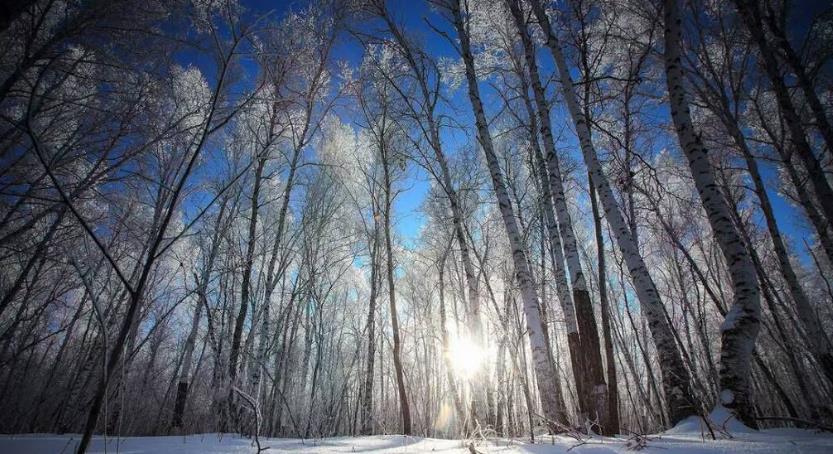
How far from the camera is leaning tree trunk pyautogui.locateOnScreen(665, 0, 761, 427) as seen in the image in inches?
113

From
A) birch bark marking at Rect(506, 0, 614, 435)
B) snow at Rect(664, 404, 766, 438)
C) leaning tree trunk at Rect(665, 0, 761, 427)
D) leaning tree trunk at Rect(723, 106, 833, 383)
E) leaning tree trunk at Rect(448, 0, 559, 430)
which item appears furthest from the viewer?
leaning tree trunk at Rect(723, 106, 833, 383)

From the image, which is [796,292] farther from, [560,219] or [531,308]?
[531,308]

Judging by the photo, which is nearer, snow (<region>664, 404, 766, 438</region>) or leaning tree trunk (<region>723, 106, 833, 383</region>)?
snow (<region>664, 404, 766, 438</region>)

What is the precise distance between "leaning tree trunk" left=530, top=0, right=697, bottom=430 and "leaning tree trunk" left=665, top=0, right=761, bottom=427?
13.9 inches

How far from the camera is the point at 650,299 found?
12.5 ft

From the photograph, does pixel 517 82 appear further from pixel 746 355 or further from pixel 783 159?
pixel 746 355

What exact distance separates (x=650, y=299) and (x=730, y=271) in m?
0.78

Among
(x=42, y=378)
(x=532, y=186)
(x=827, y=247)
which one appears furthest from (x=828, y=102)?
(x=42, y=378)

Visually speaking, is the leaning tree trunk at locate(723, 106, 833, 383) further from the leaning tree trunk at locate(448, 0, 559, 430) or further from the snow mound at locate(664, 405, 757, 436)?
the snow mound at locate(664, 405, 757, 436)

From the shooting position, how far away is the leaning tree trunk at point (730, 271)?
288 centimetres

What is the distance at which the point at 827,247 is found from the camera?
5.85 m

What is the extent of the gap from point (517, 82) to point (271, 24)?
788 cm

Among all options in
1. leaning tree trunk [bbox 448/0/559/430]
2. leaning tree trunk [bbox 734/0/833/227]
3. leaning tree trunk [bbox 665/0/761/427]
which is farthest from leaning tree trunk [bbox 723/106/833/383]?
leaning tree trunk [bbox 448/0/559/430]

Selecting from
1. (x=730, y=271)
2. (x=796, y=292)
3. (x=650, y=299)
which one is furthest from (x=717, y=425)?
(x=796, y=292)
